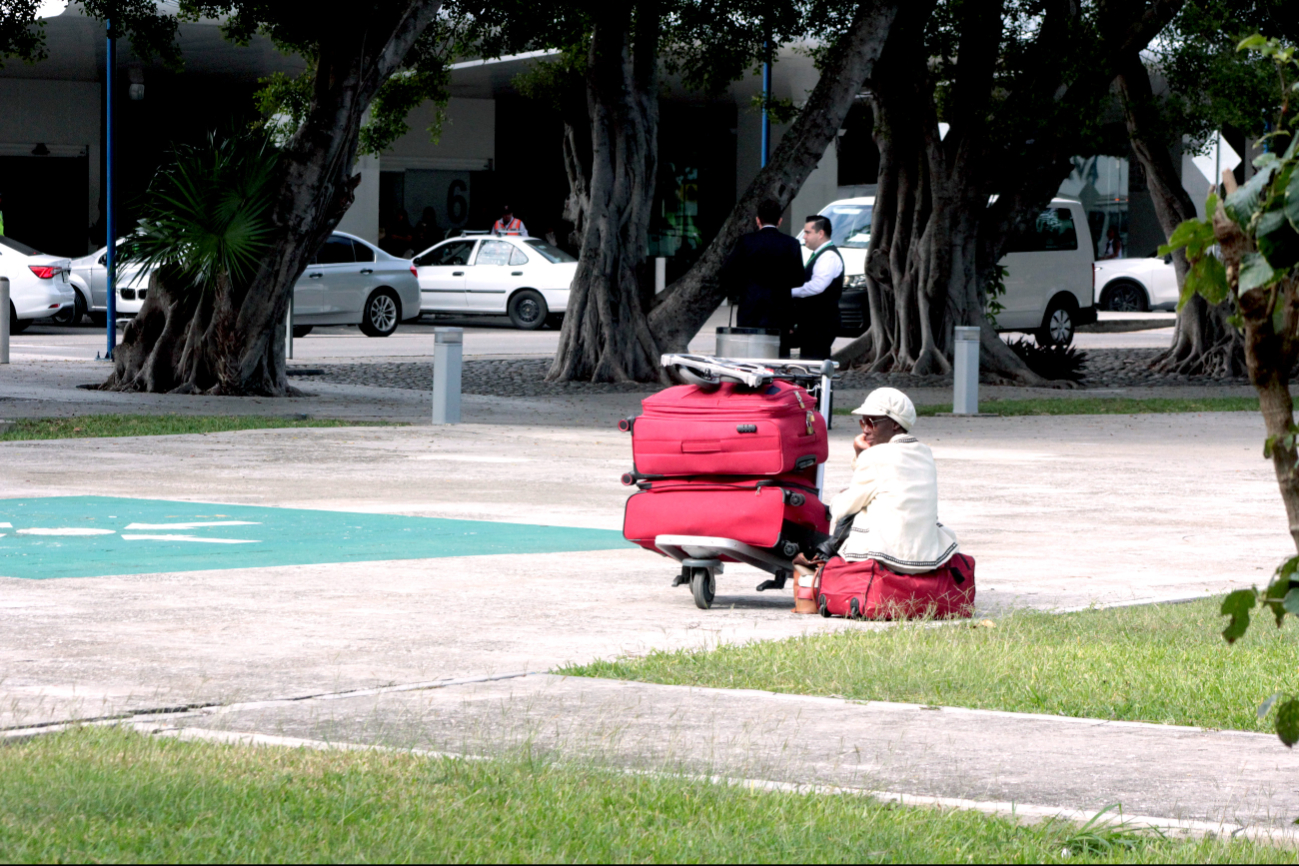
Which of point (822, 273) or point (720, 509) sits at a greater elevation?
point (822, 273)

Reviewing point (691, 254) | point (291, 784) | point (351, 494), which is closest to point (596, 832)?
point (291, 784)

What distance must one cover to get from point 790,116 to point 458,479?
1248 centimetres

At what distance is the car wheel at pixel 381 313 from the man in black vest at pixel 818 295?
528 inches

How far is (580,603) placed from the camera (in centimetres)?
866

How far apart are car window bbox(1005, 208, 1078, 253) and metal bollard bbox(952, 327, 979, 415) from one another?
11.0m

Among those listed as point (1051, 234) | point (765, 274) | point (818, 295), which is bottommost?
point (818, 295)

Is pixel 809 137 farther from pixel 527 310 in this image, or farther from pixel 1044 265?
pixel 527 310

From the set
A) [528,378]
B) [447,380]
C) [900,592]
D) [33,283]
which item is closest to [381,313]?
[33,283]

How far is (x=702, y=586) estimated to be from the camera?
875 cm

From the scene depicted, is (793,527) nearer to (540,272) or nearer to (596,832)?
(596,832)

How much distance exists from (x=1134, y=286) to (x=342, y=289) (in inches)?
742

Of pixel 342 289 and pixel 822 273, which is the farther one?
pixel 342 289

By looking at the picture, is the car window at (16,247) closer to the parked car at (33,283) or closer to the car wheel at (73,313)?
the parked car at (33,283)

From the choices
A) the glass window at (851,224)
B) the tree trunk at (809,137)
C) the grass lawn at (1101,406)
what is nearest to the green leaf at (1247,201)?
the grass lawn at (1101,406)
